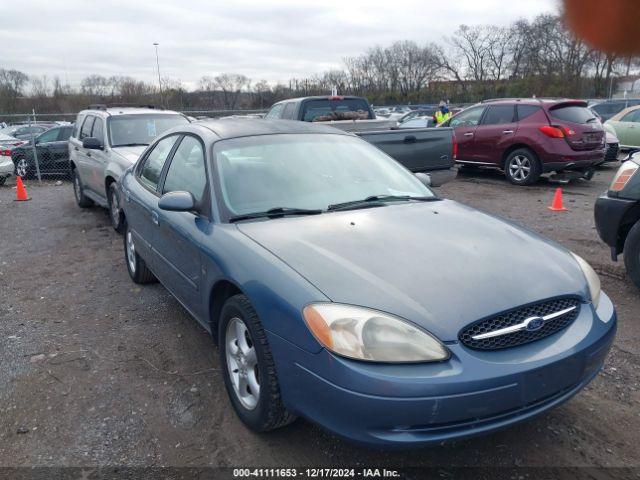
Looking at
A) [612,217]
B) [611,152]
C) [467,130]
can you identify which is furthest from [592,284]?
[611,152]

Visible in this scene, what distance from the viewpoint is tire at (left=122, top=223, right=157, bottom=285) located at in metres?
5.23

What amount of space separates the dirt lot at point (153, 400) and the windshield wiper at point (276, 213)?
110 cm

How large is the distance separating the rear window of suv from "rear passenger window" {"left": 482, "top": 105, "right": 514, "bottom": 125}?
87 cm

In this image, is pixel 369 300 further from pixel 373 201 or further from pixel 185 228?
pixel 185 228

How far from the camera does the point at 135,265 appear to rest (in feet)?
17.5

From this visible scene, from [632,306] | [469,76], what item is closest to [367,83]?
[469,76]

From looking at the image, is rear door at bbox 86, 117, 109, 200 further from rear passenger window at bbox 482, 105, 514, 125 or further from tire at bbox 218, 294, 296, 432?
rear passenger window at bbox 482, 105, 514, 125

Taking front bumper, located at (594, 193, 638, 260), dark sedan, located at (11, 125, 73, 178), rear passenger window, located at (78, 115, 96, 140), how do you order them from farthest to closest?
dark sedan, located at (11, 125, 73, 178), rear passenger window, located at (78, 115, 96, 140), front bumper, located at (594, 193, 638, 260)

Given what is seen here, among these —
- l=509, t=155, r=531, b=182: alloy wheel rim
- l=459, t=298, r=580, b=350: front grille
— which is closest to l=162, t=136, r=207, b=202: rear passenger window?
l=459, t=298, r=580, b=350: front grille

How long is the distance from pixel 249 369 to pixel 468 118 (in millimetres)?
10374

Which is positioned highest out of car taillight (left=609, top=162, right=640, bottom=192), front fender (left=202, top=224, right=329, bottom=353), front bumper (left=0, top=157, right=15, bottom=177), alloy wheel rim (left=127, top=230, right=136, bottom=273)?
car taillight (left=609, top=162, right=640, bottom=192)

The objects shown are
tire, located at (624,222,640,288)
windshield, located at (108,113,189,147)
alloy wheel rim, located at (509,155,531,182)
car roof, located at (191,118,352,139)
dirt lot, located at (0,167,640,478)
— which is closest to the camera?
dirt lot, located at (0,167,640,478)

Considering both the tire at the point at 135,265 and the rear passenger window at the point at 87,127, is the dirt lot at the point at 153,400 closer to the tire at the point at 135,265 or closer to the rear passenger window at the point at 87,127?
the tire at the point at 135,265

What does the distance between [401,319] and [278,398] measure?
0.76 meters
